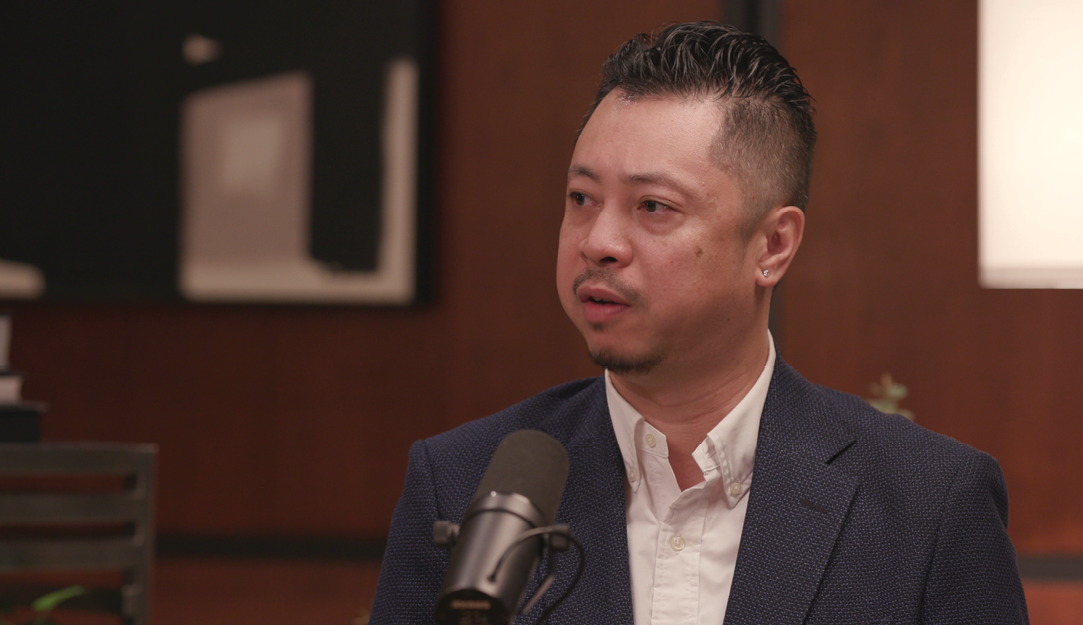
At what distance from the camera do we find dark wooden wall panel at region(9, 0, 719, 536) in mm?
2537

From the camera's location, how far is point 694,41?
1.16 metres

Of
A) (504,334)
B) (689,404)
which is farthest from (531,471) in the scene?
(504,334)

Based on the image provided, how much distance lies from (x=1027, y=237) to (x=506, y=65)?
1.46m

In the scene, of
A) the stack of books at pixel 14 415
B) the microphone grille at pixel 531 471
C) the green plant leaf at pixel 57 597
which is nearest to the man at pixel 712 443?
the microphone grille at pixel 531 471

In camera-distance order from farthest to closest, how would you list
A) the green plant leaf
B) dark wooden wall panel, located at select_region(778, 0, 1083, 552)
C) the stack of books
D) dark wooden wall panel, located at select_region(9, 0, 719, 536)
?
1. dark wooden wall panel, located at select_region(9, 0, 719, 536)
2. dark wooden wall panel, located at select_region(778, 0, 1083, 552)
3. the stack of books
4. the green plant leaf

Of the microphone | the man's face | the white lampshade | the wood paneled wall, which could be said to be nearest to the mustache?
the man's face

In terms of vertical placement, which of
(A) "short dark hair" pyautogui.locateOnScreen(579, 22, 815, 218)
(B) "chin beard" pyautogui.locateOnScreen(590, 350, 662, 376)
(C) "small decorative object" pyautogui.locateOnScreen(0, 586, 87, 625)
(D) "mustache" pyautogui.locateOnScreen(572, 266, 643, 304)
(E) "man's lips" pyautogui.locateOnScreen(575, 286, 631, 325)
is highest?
(A) "short dark hair" pyautogui.locateOnScreen(579, 22, 815, 218)

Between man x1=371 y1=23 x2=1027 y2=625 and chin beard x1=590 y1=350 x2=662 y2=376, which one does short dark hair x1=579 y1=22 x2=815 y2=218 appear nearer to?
man x1=371 y1=23 x2=1027 y2=625

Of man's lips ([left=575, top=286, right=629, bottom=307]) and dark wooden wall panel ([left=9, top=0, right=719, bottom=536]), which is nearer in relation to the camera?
man's lips ([left=575, top=286, right=629, bottom=307])

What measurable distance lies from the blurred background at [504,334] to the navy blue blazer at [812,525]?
51.6 inches

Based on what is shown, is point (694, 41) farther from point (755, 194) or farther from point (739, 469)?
point (739, 469)

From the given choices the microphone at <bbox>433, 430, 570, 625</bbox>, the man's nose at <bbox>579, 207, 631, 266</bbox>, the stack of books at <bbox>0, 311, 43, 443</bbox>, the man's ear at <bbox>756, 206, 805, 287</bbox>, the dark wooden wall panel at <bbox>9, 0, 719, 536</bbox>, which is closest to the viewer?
the microphone at <bbox>433, 430, 570, 625</bbox>

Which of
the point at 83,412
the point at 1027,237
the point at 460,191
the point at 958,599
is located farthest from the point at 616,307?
the point at 83,412

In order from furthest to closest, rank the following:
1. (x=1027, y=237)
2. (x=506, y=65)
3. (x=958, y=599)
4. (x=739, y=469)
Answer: (x=506, y=65) < (x=1027, y=237) < (x=739, y=469) < (x=958, y=599)
